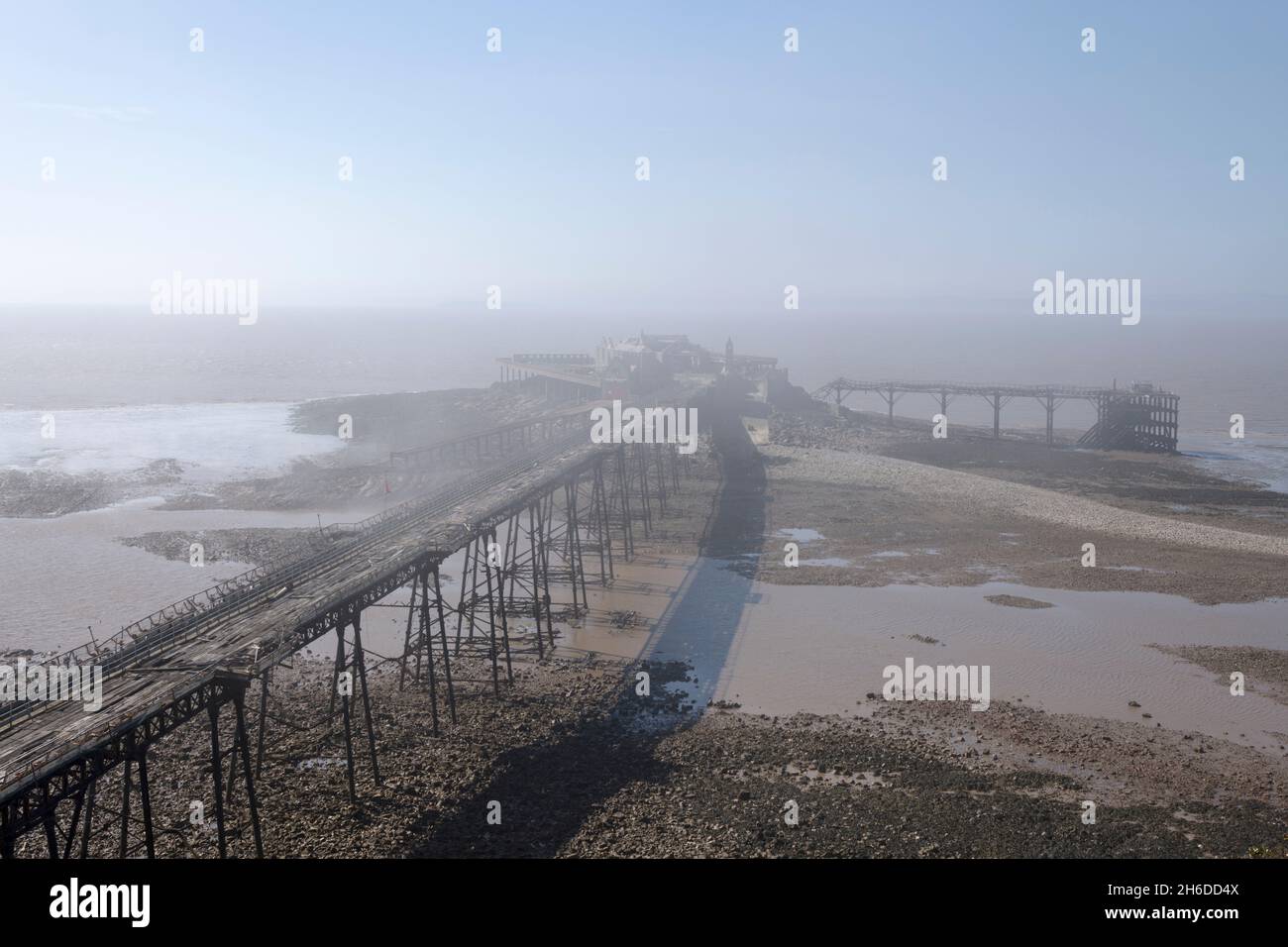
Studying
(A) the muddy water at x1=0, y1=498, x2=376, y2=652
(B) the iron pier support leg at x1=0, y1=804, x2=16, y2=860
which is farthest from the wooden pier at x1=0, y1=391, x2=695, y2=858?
(A) the muddy water at x1=0, y1=498, x2=376, y2=652

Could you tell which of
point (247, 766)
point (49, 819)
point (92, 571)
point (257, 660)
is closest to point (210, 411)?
point (92, 571)

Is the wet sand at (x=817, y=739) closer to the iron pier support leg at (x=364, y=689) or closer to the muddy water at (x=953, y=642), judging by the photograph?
the muddy water at (x=953, y=642)

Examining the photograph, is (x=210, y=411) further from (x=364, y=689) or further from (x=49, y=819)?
(x=49, y=819)

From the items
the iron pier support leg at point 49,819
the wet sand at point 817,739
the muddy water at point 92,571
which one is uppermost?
the iron pier support leg at point 49,819

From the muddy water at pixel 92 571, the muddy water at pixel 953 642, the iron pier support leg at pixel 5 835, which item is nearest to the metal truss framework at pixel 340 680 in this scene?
the iron pier support leg at pixel 5 835

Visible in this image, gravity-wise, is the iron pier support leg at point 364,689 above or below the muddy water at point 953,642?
above

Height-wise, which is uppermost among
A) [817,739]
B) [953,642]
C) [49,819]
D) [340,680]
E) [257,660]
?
[257,660]
